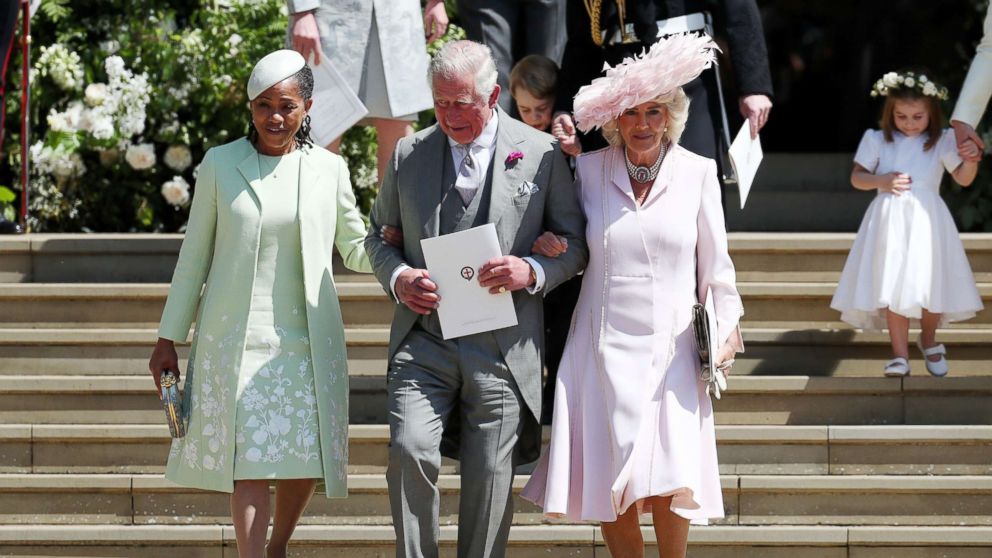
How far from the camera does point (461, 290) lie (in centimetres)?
459

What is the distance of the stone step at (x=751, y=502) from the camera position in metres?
5.79

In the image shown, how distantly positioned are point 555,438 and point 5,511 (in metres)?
2.44

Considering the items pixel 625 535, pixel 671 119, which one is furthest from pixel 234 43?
pixel 625 535

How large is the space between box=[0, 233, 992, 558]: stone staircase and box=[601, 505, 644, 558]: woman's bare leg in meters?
0.81

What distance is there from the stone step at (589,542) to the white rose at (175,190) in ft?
10.1

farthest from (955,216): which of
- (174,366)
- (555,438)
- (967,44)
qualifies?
(174,366)

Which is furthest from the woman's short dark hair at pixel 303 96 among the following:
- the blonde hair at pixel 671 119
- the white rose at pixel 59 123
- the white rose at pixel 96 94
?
the white rose at pixel 59 123

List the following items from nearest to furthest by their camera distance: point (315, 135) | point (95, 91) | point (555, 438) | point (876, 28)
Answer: point (555, 438), point (315, 135), point (95, 91), point (876, 28)

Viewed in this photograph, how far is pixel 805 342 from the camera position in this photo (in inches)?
263

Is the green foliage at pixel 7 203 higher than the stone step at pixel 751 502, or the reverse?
the green foliage at pixel 7 203

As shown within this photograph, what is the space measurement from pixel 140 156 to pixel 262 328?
13.2 ft

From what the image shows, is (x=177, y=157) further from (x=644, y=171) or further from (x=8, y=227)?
(x=644, y=171)

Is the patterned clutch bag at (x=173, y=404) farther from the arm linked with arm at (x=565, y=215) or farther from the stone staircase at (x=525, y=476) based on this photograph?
the arm linked with arm at (x=565, y=215)

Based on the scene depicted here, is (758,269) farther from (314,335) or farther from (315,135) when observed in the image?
(314,335)
